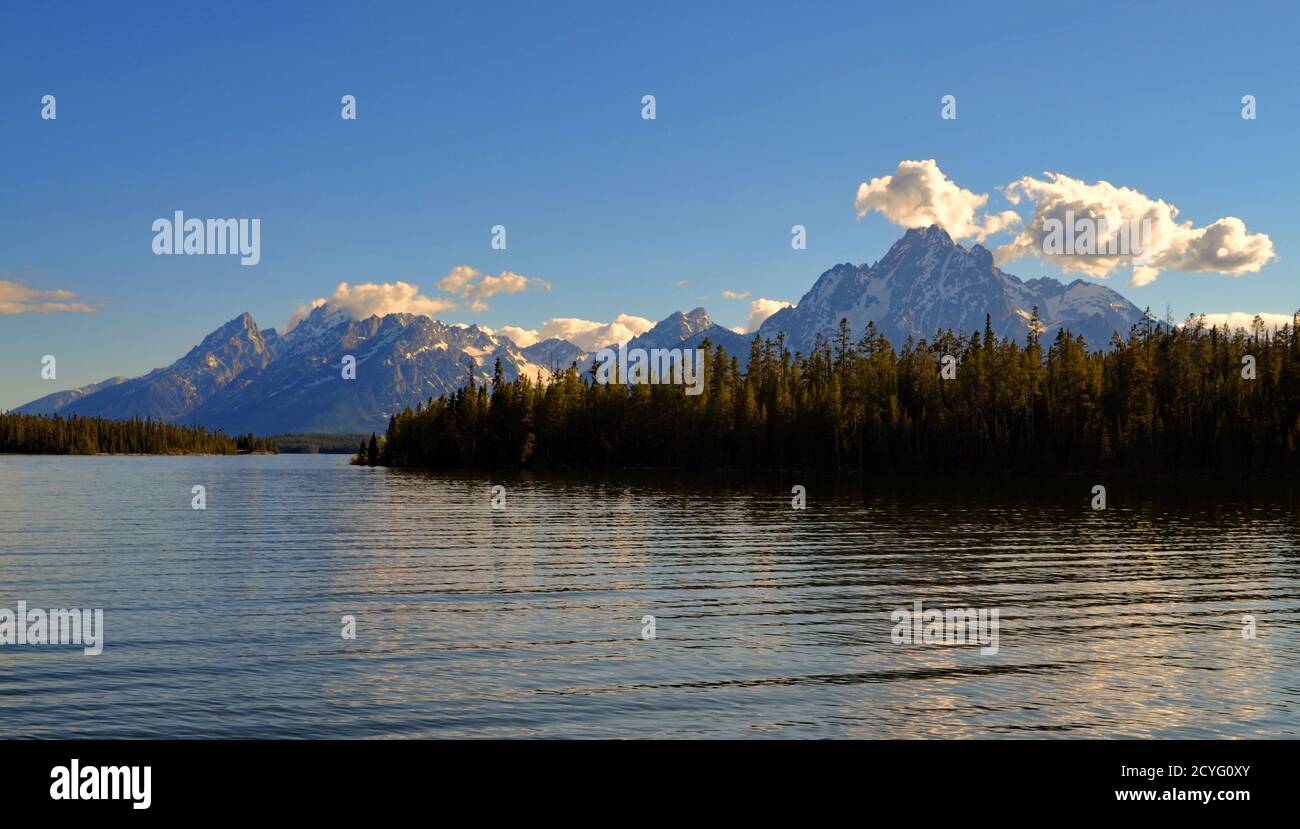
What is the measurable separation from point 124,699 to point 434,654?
8732mm

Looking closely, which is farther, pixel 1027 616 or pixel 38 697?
pixel 1027 616

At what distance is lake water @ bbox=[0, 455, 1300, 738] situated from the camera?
24094mm

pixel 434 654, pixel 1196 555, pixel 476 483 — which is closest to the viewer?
pixel 434 654

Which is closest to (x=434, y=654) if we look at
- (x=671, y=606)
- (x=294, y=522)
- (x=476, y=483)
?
(x=671, y=606)

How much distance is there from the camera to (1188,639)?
34.7m

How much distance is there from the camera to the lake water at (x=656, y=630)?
24094 millimetres

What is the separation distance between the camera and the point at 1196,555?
60.2 metres

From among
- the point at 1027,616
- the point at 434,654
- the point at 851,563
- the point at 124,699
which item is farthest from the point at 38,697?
the point at 851,563

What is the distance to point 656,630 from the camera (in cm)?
3544
